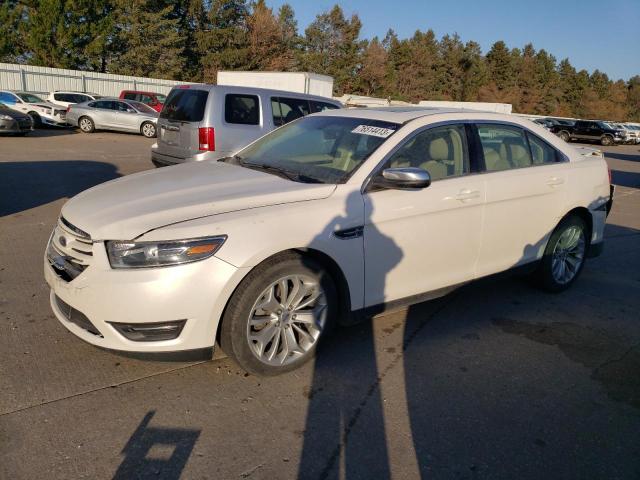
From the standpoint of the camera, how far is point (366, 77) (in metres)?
64.1

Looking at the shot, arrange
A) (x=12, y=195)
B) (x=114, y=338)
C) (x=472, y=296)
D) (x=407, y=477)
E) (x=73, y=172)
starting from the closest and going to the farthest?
(x=407, y=477), (x=114, y=338), (x=472, y=296), (x=12, y=195), (x=73, y=172)

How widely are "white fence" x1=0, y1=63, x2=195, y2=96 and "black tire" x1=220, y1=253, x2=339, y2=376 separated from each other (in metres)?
29.6

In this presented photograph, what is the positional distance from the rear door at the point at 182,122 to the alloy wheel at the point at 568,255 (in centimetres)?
527

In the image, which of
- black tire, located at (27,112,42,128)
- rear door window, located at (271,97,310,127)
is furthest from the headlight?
black tire, located at (27,112,42,128)

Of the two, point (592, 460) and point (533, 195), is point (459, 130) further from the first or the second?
point (592, 460)

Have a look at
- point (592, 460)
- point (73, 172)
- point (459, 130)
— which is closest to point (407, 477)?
point (592, 460)

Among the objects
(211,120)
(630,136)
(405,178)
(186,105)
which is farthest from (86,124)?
(630,136)

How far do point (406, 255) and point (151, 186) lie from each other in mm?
1760

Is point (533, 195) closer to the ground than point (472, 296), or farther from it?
farther from it

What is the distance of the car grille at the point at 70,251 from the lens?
294 cm

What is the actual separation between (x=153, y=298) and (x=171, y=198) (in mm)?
697

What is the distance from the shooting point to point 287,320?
127 inches

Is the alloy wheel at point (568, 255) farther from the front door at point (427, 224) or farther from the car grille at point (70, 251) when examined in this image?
the car grille at point (70, 251)

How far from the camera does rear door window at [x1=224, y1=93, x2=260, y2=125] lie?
8.30m
